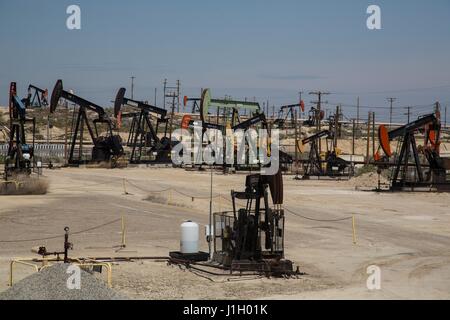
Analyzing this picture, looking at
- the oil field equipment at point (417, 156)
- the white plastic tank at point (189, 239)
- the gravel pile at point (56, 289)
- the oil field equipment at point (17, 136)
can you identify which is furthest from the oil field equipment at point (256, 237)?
the oil field equipment at point (417, 156)

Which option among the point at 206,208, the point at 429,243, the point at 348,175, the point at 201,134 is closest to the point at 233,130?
the point at 201,134

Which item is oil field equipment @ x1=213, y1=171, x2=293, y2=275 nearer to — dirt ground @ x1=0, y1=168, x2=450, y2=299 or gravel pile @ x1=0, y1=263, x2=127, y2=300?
dirt ground @ x1=0, y1=168, x2=450, y2=299

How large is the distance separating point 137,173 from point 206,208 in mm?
20217

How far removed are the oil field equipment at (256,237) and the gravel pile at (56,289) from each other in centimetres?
330

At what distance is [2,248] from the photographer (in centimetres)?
1533

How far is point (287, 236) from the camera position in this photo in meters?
18.6

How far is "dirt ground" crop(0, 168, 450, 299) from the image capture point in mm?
11820

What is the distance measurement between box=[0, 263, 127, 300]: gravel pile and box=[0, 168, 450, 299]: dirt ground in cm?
115

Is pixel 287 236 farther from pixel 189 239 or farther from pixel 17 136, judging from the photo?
pixel 17 136

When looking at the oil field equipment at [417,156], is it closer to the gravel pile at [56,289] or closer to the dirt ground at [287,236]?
the dirt ground at [287,236]

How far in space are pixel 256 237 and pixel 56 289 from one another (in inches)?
166

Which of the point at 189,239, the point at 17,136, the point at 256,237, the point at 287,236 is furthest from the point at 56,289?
the point at 17,136
